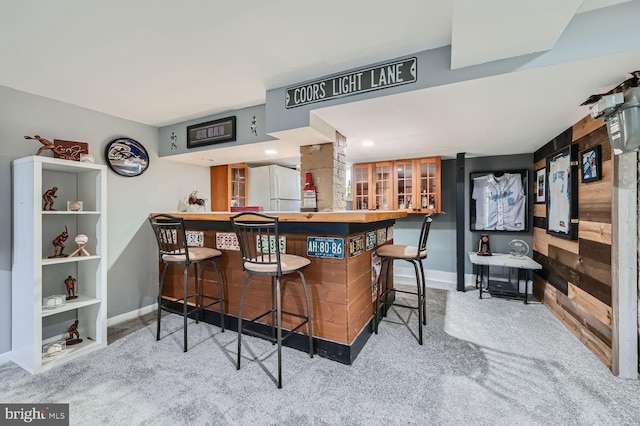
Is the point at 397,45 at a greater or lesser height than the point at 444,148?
greater

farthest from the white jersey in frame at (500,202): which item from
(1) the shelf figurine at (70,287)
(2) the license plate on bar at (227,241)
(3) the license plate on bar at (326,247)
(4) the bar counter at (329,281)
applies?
(1) the shelf figurine at (70,287)

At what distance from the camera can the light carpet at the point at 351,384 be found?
159cm

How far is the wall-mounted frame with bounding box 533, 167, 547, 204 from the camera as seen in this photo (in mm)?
3427

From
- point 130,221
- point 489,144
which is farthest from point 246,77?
point 489,144

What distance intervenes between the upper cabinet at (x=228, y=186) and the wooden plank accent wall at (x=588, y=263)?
404cm

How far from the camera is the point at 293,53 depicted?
1.90 meters

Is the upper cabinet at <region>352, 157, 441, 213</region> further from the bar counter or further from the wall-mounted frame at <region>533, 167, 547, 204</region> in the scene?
the bar counter

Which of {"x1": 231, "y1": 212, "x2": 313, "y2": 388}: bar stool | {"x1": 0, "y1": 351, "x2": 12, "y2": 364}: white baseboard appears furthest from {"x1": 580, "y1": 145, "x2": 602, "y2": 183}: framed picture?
{"x1": 0, "y1": 351, "x2": 12, "y2": 364}: white baseboard

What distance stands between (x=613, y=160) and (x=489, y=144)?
1.55 metres

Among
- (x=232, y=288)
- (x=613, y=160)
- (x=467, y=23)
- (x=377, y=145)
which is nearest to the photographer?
(x=467, y=23)

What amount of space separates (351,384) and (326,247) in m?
0.96

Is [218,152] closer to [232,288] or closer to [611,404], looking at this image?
[232,288]

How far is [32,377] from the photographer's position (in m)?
2.01

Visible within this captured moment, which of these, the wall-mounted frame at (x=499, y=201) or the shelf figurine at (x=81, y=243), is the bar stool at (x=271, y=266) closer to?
the shelf figurine at (x=81, y=243)
